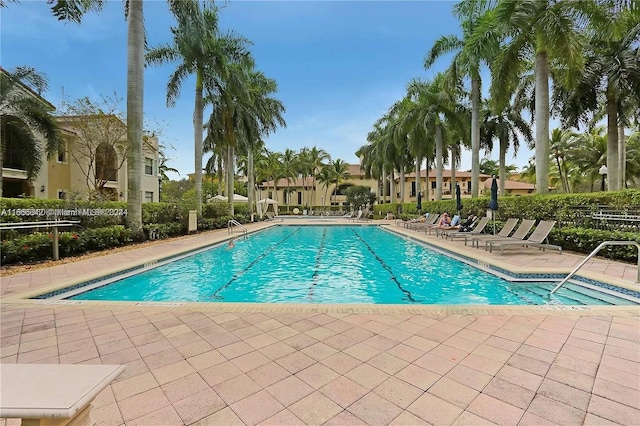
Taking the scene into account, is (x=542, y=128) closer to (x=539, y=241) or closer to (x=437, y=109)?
(x=539, y=241)

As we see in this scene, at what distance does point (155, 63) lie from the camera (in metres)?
17.2

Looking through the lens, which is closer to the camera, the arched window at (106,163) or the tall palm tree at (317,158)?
the arched window at (106,163)

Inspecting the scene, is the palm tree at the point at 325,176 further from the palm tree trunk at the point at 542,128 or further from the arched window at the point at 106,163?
the palm tree trunk at the point at 542,128

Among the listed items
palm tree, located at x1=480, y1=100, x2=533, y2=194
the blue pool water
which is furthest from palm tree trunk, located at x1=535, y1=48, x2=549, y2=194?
palm tree, located at x1=480, y1=100, x2=533, y2=194

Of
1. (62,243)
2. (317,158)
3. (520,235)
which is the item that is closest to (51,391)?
(62,243)

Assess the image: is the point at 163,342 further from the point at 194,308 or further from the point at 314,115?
the point at 314,115

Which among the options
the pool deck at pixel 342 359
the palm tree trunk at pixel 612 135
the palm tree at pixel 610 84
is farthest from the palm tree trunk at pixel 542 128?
the pool deck at pixel 342 359

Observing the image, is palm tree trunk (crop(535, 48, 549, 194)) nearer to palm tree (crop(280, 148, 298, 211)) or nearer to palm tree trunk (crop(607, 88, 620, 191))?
palm tree trunk (crop(607, 88, 620, 191))

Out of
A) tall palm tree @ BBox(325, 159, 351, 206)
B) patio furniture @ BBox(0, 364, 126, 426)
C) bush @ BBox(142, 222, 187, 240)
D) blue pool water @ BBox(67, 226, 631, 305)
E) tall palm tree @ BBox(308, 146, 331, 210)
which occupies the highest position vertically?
tall palm tree @ BBox(308, 146, 331, 210)

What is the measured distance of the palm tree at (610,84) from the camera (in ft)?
43.9

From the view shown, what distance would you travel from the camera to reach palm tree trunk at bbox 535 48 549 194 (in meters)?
11.7

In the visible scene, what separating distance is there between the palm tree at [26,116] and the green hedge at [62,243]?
9196 mm

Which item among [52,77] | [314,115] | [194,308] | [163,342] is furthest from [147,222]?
[314,115]

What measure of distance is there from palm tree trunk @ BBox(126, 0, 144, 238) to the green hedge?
3.25ft
